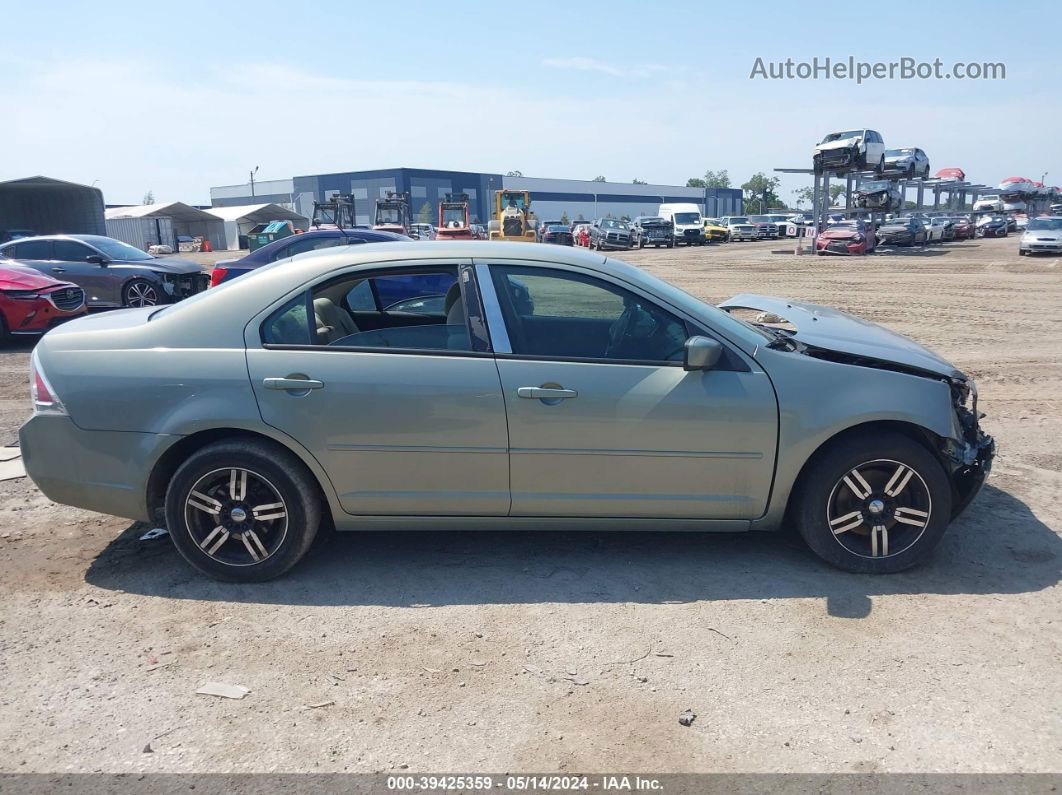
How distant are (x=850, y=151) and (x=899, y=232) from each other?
6.10 metres

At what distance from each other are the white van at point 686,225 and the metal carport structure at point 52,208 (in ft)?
98.4

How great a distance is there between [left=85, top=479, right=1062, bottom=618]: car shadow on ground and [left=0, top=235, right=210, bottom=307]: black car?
1045cm

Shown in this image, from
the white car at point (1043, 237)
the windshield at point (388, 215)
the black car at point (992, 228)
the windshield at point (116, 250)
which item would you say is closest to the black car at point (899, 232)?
the white car at point (1043, 237)

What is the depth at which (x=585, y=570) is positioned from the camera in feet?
13.8

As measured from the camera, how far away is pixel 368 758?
282cm

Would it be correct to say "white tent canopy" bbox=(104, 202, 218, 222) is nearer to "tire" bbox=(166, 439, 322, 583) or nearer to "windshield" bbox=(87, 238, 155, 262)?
"windshield" bbox=(87, 238, 155, 262)

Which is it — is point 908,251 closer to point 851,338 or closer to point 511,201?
point 511,201

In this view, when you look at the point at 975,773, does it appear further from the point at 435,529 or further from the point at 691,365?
the point at 435,529

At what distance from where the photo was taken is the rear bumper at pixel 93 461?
3.99 metres

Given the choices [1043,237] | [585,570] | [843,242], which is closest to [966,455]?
[585,570]

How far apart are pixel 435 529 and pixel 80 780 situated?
1866 millimetres

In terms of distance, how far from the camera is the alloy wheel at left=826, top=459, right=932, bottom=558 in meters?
4.01

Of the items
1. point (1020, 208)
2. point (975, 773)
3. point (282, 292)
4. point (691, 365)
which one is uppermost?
point (1020, 208)

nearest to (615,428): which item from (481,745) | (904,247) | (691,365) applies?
(691,365)
